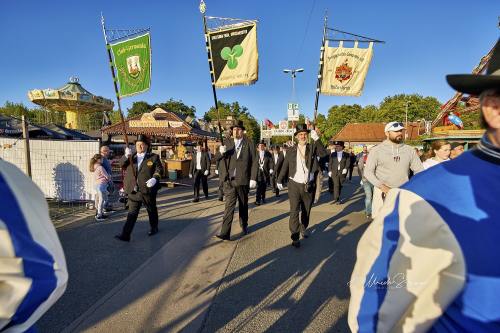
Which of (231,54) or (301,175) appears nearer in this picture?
(301,175)

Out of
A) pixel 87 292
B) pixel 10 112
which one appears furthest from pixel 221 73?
pixel 10 112

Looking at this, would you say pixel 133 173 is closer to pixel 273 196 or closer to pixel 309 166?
pixel 309 166

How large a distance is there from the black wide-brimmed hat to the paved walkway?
7.99 feet

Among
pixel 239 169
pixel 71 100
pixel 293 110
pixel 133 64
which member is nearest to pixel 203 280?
pixel 239 169

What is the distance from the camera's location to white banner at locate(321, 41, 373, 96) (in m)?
5.43

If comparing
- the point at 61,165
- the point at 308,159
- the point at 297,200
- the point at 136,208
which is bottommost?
the point at 136,208

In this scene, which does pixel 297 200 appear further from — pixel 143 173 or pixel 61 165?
pixel 61 165

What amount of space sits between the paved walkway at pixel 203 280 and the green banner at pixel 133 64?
117 inches

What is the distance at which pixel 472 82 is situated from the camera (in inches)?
38.2

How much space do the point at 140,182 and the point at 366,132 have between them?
58128 mm

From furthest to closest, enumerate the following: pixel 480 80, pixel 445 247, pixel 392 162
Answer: pixel 392 162 → pixel 480 80 → pixel 445 247

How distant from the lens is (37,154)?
7.70 metres

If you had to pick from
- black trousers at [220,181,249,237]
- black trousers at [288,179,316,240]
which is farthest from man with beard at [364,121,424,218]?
black trousers at [220,181,249,237]

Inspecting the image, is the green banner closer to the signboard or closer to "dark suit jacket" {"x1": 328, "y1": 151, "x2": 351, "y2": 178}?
"dark suit jacket" {"x1": 328, "y1": 151, "x2": 351, "y2": 178}
